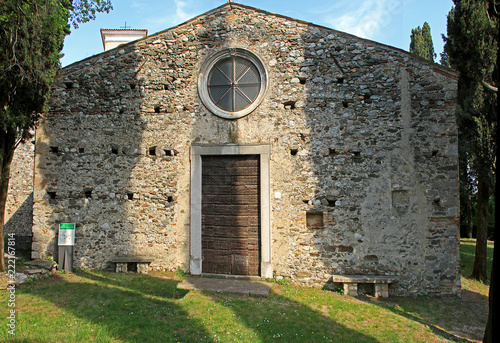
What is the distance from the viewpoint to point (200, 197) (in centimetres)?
765

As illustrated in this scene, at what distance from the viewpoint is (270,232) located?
7352 mm

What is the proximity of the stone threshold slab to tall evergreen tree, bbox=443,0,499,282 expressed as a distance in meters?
6.14

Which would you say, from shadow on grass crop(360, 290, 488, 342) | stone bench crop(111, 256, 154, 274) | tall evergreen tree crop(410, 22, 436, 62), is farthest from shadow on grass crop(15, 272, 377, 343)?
tall evergreen tree crop(410, 22, 436, 62)

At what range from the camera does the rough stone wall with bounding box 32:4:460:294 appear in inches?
279

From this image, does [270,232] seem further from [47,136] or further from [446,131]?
[47,136]

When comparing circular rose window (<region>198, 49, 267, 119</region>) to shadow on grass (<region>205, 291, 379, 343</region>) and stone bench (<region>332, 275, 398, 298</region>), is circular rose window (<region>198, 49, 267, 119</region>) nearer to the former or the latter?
shadow on grass (<region>205, 291, 379, 343</region>)

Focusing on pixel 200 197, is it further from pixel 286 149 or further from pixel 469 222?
pixel 469 222

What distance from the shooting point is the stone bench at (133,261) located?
757cm

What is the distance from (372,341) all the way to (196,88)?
21.2ft

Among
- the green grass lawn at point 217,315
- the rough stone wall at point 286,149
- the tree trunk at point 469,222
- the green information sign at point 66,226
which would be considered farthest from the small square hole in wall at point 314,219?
the tree trunk at point 469,222

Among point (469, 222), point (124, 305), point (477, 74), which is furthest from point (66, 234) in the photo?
point (469, 222)

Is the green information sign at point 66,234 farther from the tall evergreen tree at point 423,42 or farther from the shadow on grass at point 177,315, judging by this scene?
the tall evergreen tree at point 423,42

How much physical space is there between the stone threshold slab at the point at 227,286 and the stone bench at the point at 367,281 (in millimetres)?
1652

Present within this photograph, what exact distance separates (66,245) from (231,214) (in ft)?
13.7
